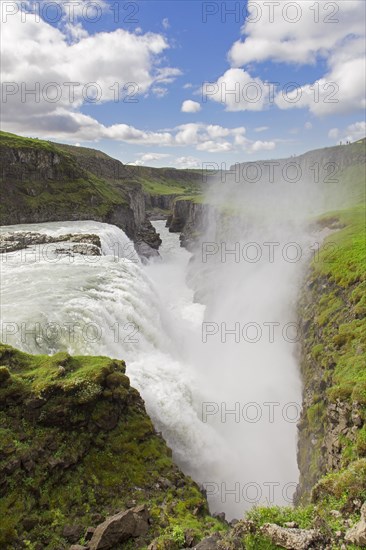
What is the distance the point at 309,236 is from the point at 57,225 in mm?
48116

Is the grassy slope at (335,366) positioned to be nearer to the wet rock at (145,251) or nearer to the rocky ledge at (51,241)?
the rocky ledge at (51,241)

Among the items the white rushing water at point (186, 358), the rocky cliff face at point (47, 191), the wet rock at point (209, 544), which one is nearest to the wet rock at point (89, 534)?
the wet rock at point (209, 544)

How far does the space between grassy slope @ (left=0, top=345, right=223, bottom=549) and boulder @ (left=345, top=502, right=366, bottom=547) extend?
4.82 metres

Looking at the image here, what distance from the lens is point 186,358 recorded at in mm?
34250

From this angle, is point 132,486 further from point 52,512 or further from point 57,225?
point 57,225

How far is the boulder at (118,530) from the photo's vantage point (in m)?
10.5

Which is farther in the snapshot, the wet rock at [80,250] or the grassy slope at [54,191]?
the grassy slope at [54,191]

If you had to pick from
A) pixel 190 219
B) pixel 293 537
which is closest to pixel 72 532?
pixel 293 537

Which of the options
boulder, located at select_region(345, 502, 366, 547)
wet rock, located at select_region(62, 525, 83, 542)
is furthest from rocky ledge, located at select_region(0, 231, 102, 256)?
boulder, located at select_region(345, 502, 366, 547)

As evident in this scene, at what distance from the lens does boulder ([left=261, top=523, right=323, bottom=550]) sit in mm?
8172

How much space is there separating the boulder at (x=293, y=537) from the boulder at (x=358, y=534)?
2.11 ft

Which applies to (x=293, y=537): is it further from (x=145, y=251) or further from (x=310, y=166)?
(x=310, y=166)

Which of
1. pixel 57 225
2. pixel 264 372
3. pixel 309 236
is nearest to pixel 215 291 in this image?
pixel 309 236

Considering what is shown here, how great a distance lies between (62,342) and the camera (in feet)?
70.2
